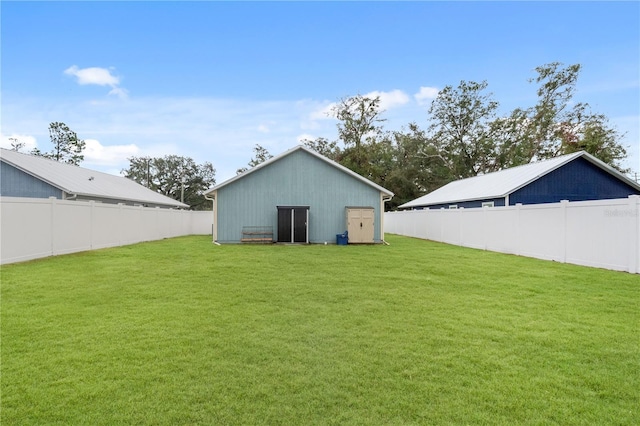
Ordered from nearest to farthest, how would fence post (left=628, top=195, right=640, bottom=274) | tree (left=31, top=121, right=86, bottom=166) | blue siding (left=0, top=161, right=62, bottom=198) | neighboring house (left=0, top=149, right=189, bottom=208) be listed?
fence post (left=628, top=195, right=640, bottom=274), neighboring house (left=0, top=149, right=189, bottom=208), blue siding (left=0, top=161, right=62, bottom=198), tree (left=31, top=121, right=86, bottom=166)

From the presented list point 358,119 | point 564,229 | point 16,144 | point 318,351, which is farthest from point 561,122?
point 16,144

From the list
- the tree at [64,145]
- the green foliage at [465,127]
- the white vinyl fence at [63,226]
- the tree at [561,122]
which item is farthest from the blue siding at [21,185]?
the tree at [561,122]

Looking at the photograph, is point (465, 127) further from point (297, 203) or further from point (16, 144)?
point (16, 144)

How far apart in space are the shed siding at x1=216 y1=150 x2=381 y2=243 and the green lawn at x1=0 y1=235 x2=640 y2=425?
10288mm

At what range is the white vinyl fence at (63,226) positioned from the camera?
911 centimetres

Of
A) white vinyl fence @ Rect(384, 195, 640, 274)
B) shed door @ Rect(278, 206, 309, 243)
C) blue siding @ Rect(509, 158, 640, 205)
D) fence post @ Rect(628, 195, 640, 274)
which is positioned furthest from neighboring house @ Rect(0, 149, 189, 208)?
blue siding @ Rect(509, 158, 640, 205)

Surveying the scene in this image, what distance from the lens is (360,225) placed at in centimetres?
1753

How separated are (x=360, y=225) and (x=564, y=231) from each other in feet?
29.3

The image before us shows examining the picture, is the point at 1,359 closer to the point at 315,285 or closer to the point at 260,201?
the point at 315,285

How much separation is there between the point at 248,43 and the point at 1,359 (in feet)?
48.5

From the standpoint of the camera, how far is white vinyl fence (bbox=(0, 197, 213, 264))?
9109 millimetres

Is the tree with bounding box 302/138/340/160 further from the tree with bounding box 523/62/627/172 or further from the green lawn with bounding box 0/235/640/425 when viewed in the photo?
the green lawn with bounding box 0/235/640/425

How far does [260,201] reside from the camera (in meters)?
17.8

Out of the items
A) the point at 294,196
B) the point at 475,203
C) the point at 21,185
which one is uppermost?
the point at 21,185
